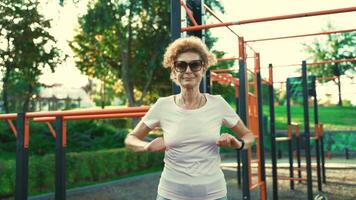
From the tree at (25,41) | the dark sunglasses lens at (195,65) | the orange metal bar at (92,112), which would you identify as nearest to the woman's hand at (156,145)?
the dark sunglasses lens at (195,65)

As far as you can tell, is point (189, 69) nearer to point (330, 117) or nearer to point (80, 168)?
point (80, 168)

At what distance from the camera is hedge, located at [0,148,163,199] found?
7242 mm

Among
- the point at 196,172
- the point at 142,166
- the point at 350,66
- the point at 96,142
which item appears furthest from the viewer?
the point at 350,66

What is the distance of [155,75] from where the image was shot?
18406 mm

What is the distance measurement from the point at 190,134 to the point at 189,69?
0.27m

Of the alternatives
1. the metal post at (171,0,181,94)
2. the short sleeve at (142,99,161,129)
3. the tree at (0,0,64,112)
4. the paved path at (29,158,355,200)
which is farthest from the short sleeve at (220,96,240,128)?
the tree at (0,0,64,112)

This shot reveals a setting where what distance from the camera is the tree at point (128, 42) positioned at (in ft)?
54.8

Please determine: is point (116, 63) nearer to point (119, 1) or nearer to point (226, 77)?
point (119, 1)

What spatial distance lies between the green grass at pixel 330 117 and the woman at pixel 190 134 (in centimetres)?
2174

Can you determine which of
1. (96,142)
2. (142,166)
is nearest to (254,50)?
(142,166)

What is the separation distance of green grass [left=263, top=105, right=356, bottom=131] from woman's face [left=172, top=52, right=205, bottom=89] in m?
21.8

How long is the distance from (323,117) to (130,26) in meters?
14.3

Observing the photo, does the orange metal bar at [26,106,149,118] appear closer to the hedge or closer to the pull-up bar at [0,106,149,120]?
the pull-up bar at [0,106,149,120]

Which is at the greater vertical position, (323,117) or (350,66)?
(350,66)
